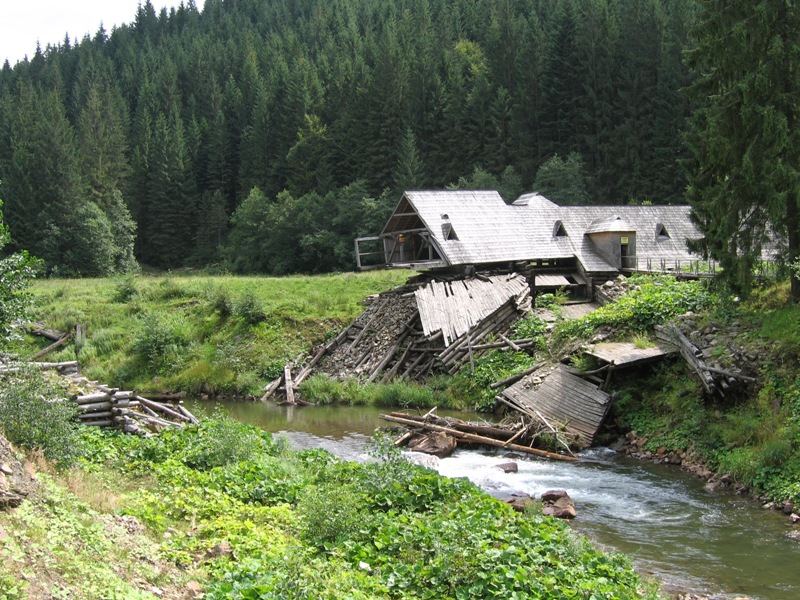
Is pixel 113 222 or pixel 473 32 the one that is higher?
pixel 473 32

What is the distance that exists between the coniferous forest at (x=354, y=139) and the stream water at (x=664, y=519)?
36769 mm

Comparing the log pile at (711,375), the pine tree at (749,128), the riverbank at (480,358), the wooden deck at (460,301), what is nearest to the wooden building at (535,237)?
the wooden deck at (460,301)

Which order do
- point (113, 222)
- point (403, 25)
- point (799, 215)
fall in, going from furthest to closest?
1. point (403, 25)
2. point (113, 222)
3. point (799, 215)

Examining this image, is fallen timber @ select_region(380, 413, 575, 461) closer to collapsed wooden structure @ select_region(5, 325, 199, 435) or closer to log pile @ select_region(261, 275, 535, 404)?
log pile @ select_region(261, 275, 535, 404)

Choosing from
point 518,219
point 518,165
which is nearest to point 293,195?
point 518,165

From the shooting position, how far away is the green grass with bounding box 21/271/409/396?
3319 centimetres

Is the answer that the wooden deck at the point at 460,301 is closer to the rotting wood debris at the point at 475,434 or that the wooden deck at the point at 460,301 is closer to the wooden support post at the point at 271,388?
the wooden support post at the point at 271,388

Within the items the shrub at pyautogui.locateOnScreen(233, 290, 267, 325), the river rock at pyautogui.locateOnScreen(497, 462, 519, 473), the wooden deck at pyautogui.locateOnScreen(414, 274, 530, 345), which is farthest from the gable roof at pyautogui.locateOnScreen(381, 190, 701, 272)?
the river rock at pyautogui.locateOnScreen(497, 462, 519, 473)

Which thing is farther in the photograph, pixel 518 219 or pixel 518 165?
pixel 518 165

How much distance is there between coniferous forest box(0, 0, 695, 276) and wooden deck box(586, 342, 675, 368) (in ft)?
104

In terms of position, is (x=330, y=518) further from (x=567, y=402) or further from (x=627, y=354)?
(x=627, y=354)

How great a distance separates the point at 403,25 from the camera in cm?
8475

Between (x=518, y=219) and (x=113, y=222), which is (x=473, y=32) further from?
(x=518, y=219)

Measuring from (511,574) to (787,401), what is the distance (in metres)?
12.2
